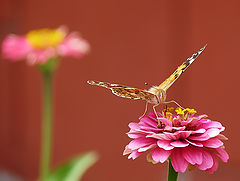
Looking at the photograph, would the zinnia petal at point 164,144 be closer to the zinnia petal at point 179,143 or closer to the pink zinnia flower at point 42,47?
the zinnia petal at point 179,143

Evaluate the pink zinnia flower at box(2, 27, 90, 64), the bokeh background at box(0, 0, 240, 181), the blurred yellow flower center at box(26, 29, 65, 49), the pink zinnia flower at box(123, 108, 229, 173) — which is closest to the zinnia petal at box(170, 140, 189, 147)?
the pink zinnia flower at box(123, 108, 229, 173)

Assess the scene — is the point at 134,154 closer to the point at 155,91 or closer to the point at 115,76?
the point at 155,91

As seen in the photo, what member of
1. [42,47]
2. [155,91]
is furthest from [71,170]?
[155,91]

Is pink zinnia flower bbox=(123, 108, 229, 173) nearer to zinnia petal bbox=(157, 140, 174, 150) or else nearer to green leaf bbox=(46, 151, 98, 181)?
zinnia petal bbox=(157, 140, 174, 150)

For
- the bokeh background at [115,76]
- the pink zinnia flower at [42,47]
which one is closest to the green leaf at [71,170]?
the pink zinnia flower at [42,47]

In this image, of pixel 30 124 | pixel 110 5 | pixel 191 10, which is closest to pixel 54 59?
pixel 191 10

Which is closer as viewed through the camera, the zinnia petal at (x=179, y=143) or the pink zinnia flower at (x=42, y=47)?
the zinnia petal at (x=179, y=143)
